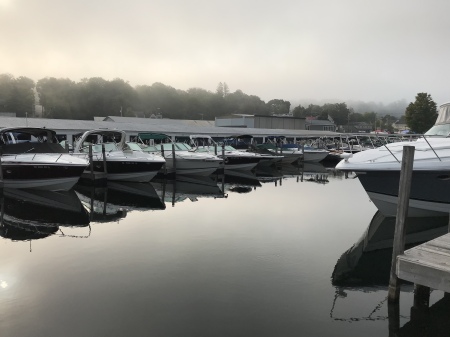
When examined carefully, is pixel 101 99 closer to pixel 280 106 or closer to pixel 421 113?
pixel 421 113

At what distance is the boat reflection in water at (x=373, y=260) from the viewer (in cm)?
725

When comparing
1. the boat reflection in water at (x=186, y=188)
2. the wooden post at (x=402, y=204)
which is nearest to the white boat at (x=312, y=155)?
the boat reflection in water at (x=186, y=188)

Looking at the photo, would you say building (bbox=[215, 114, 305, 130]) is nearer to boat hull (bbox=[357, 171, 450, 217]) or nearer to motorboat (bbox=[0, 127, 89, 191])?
motorboat (bbox=[0, 127, 89, 191])

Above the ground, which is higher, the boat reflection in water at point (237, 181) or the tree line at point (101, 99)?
the tree line at point (101, 99)

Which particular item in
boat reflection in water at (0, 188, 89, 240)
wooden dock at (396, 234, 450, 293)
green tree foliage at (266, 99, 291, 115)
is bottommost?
boat reflection in water at (0, 188, 89, 240)

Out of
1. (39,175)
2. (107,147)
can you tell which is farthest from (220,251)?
(107,147)

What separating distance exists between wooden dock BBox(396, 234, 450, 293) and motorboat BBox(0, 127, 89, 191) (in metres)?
13.7

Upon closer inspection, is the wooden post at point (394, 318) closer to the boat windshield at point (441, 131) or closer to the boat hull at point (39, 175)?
the boat windshield at point (441, 131)

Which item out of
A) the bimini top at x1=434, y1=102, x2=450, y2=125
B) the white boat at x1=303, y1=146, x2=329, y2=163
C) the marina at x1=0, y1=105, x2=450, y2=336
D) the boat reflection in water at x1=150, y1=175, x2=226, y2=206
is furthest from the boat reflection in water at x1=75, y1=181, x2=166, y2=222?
the white boat at x1=303, y1=146, x2=329, y2=163

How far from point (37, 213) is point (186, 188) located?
835cm

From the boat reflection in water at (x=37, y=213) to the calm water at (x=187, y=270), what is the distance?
5cm

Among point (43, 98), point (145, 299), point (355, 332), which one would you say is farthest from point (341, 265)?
point (43, 98)

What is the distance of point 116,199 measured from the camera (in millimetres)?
16016

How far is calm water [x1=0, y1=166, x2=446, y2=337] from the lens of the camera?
19.9 feet
